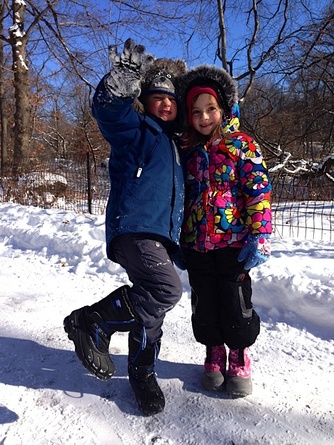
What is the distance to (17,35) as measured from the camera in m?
10.8

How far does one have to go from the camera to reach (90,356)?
182cm

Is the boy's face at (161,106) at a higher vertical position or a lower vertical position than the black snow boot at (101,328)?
higher

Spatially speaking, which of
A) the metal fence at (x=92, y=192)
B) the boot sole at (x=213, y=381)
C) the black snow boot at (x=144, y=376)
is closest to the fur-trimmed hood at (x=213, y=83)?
the black snow boot at (x=144, y=376)

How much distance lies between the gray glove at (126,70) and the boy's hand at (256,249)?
84 centimetres

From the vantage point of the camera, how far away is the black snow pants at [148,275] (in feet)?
5.74

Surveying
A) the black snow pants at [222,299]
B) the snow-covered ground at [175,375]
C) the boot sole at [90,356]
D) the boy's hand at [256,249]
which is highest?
the boy's hand at [256,249]

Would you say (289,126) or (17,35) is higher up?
(17,35)

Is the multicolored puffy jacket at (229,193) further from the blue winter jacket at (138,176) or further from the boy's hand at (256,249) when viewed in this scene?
the blue winter jacket at (138,176)

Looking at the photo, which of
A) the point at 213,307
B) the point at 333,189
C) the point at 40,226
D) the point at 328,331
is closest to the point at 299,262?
the point at 328,331

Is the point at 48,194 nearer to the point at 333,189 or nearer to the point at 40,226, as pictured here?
the point at 40,226

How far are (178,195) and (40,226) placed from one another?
404cm

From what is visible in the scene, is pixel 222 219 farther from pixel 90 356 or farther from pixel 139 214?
pixel 90 356

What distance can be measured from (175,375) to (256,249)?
881 millimetres

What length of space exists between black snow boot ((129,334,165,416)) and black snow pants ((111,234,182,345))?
0.10 metres
